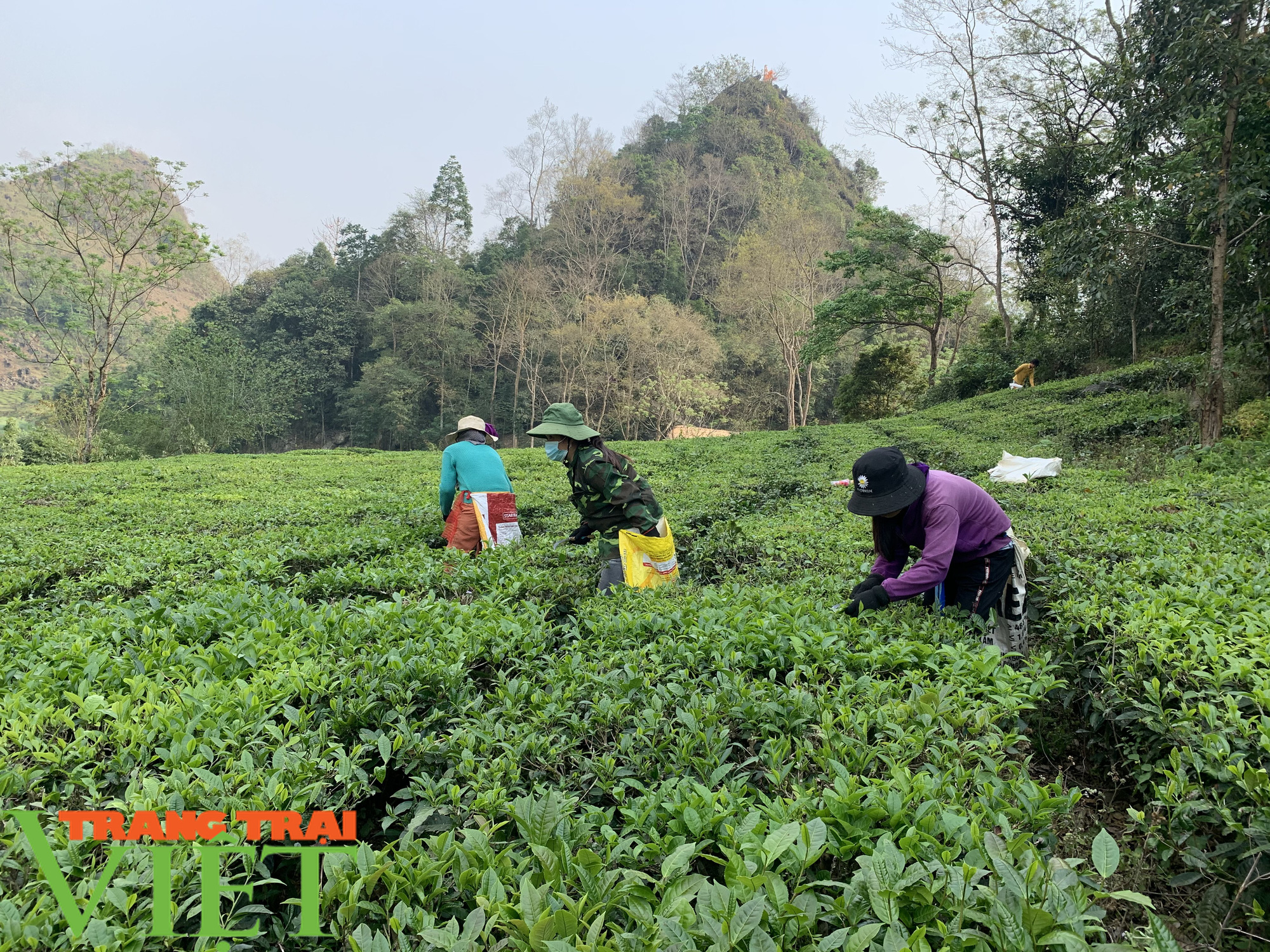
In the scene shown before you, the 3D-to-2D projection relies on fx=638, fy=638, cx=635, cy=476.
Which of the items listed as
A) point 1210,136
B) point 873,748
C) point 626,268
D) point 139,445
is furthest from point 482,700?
point 626,268

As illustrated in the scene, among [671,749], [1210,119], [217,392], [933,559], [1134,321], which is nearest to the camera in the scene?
[671,749]

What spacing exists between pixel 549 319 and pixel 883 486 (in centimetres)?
3453

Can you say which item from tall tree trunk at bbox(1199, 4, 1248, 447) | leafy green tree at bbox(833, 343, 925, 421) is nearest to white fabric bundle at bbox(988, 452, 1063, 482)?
tall tree trunk at bbox(1199, 4, 1248, 447)

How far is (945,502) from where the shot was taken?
3.15m

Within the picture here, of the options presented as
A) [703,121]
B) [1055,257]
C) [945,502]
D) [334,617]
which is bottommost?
[334,617]

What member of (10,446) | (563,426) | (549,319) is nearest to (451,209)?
(549,319)

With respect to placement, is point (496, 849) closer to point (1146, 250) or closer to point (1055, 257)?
point (1055, 257)

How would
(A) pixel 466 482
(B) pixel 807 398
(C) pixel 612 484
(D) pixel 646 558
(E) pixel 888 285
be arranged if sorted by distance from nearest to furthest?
(D) pixel 646 558 < (C) pixel 612 484 < (A) pixel 466 482 < (E) pixel 888 285 < (B) pixel 807 398

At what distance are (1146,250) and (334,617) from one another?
19.1m

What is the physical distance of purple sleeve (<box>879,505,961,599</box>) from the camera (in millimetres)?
2996

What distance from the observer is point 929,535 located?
3098 millimetres

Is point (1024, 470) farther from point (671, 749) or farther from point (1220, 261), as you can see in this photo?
point (671, 749)

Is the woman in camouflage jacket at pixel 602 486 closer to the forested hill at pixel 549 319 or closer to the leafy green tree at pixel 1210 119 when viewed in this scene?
the leafy green tree at pixel 1210 119

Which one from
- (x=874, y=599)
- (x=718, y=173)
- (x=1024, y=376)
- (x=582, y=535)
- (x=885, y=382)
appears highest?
(x=718, y=173)
